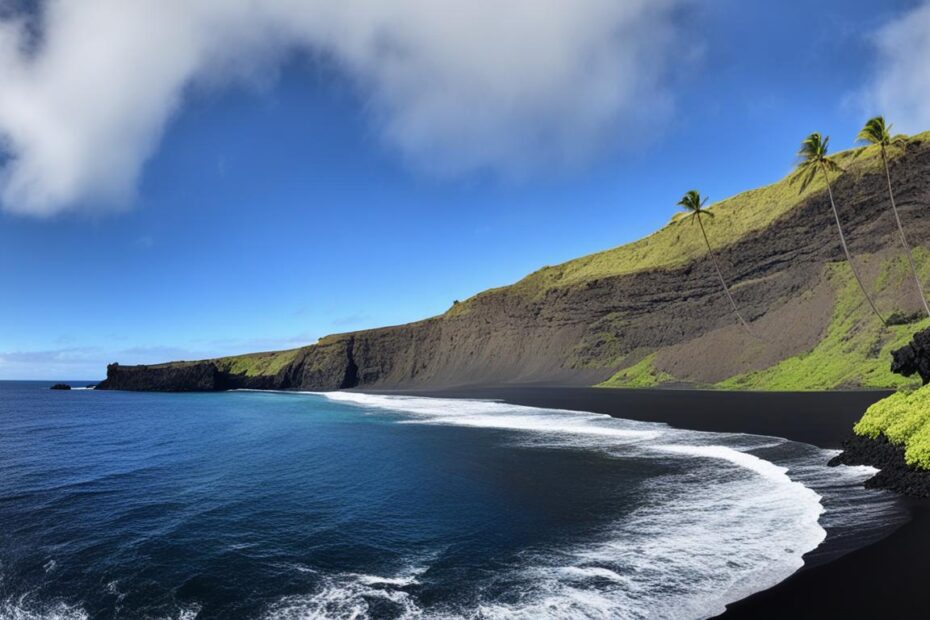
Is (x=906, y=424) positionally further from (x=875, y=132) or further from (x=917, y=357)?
(x=875, y=132)

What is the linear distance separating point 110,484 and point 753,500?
965 inches

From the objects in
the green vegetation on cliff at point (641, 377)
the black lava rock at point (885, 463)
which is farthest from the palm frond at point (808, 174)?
the black lava rock at point (885, 463)

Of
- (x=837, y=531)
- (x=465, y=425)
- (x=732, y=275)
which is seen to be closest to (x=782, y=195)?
(x=732, y=275)

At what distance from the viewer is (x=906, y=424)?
55.1 feet

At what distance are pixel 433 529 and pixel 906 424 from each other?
1602 centimetres

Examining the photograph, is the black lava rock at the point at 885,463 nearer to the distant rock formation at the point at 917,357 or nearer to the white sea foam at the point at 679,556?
the white sea foam at the point at 679,556

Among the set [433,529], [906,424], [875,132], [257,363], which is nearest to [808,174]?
[875,132]

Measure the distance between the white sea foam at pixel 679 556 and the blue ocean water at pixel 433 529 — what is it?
6cm

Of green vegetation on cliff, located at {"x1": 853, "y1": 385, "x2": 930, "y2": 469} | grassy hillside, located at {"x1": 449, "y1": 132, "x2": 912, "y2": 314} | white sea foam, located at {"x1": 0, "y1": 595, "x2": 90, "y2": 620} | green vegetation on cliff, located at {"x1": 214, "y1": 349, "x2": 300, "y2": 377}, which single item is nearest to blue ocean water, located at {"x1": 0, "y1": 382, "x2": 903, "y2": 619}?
white sea foam, located at {"x1": 0, "y1": 595, "x2": 90, "y2": 620}

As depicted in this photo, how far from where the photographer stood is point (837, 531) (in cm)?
1137

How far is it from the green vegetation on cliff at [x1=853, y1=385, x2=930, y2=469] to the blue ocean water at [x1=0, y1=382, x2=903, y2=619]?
67.7 inches

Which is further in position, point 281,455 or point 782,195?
point 782,195

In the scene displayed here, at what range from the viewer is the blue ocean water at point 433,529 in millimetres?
9617

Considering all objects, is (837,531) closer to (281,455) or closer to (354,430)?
(281,455)
